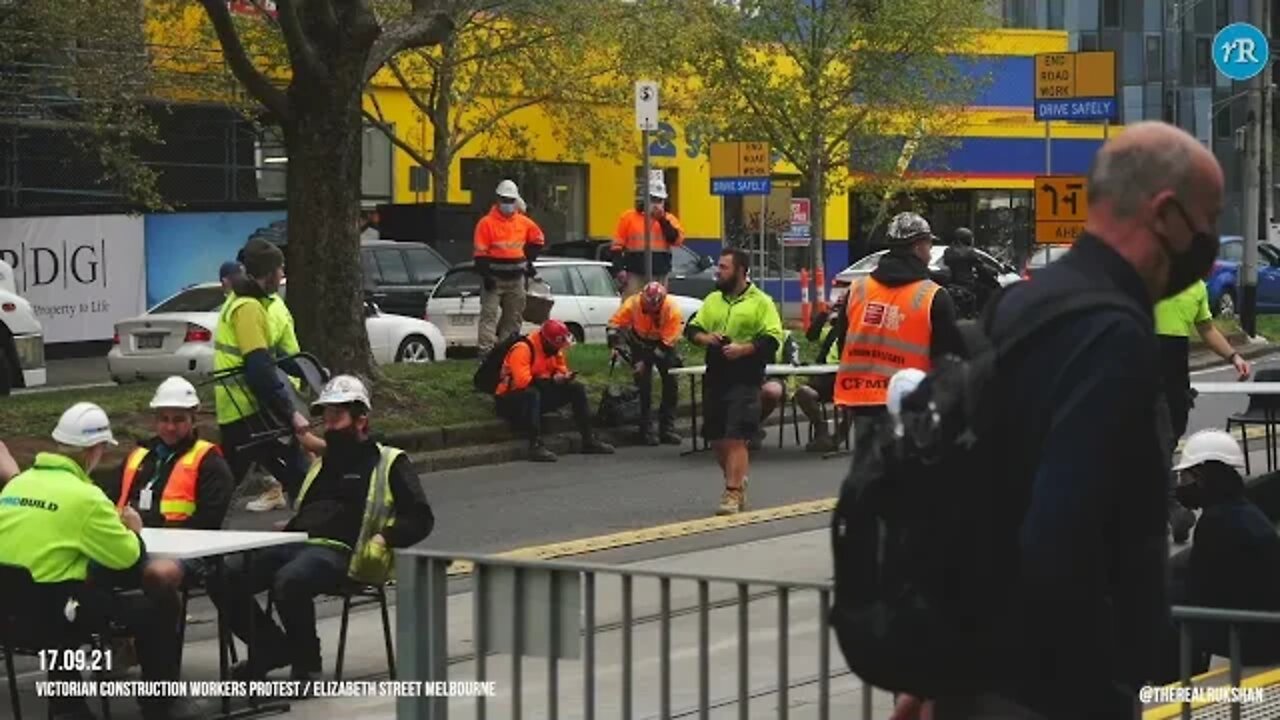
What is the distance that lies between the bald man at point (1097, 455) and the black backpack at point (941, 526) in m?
0.02

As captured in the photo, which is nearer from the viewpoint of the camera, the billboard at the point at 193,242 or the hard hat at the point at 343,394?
the hard hat at the point at 343,394

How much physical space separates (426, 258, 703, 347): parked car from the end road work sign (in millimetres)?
9386

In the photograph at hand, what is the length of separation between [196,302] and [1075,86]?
1071cm

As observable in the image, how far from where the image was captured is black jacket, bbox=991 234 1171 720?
4.07 meters

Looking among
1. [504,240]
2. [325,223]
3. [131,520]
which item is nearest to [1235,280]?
[504,240]

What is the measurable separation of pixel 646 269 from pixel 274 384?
9.42 metres

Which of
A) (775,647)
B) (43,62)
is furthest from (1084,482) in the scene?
(43,62)

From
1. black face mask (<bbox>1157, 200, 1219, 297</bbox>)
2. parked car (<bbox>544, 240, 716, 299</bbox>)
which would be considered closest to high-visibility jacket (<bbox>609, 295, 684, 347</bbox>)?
parked car (<bbox>544, 240, 716, 299</bbox>)

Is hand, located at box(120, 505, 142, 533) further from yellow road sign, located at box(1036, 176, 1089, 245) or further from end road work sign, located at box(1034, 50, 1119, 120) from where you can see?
end road work sign, located at box(1034, 50, 1119, 120)

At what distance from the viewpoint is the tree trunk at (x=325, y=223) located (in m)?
20.0

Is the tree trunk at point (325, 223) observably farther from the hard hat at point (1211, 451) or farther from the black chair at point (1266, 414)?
the hard hat at point (1211, 451)

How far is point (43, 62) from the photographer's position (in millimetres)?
33469

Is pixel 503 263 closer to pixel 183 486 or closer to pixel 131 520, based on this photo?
pixel 183 486

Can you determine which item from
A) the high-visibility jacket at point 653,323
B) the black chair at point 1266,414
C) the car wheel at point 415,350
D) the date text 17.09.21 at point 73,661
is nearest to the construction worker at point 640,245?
the car wheel at point 415,350
